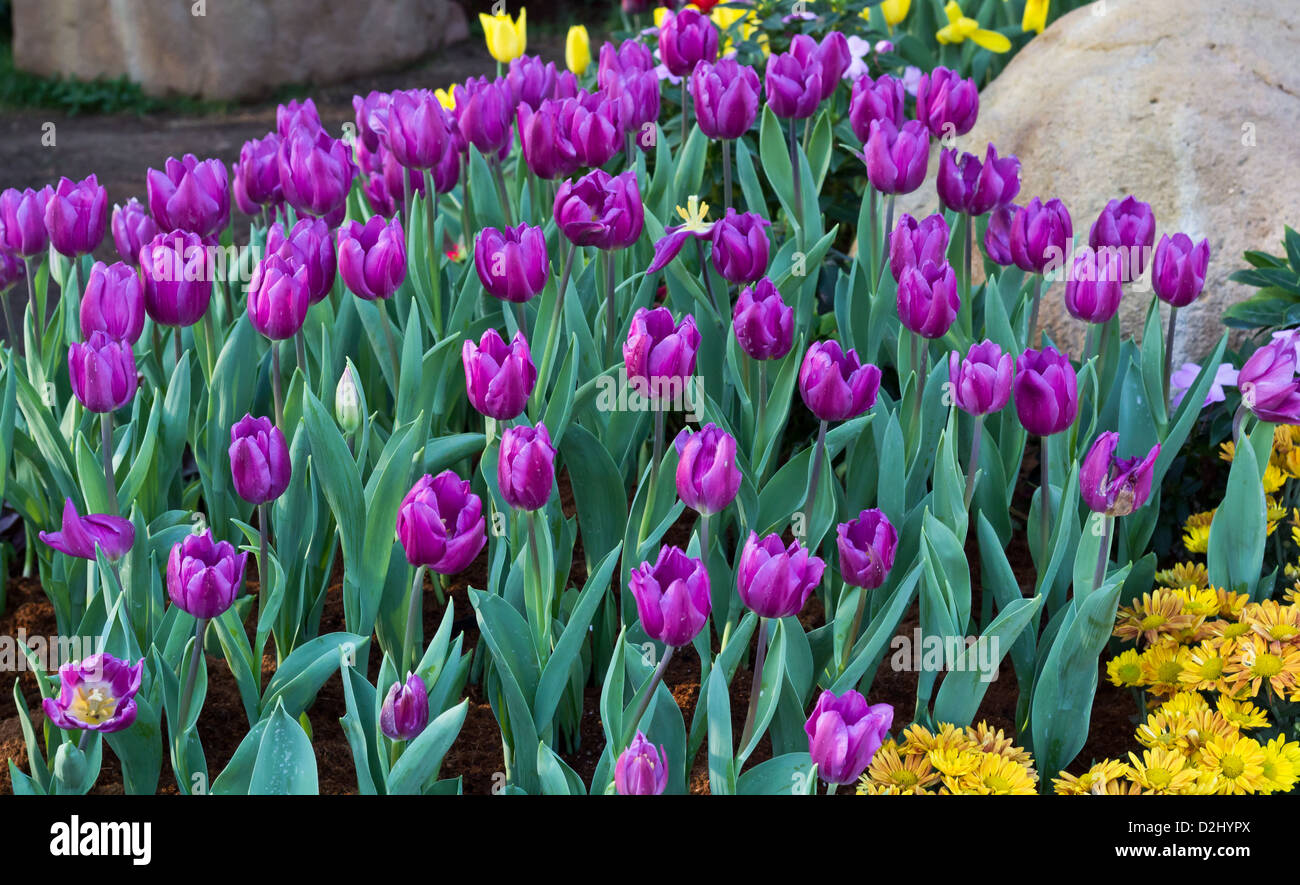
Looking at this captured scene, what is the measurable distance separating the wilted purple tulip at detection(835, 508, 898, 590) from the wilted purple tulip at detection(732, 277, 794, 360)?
312mm

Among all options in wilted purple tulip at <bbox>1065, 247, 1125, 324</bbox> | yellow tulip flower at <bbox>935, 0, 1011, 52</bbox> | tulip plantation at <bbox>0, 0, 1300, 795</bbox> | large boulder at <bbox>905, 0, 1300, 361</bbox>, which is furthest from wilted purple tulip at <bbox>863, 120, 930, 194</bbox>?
yellow tulip flower at <bbox>935, 0, 1011, 52</bbox>

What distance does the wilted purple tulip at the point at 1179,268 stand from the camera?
1972mm

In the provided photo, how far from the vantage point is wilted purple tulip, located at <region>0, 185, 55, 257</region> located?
2186 millimetres

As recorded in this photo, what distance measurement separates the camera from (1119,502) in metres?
1.64

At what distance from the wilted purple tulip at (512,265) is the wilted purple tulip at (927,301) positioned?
50cm

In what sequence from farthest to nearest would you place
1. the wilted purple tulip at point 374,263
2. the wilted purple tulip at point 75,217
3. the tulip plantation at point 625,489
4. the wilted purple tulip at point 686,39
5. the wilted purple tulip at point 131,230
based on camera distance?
the wilted purple tulip at point 686,39
the wilted purple tulip at point 131,230
the wilted purple tulip at point 75,217
the wilted purple tulip at point 374,263
the tulip plantation at point 625,489

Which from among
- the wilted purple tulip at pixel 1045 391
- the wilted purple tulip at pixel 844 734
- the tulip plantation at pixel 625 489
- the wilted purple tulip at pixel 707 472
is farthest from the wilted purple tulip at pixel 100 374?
the wilted purple tulip at pixel 1045 391

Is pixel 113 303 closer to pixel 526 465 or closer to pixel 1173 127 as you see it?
pixel 526 465

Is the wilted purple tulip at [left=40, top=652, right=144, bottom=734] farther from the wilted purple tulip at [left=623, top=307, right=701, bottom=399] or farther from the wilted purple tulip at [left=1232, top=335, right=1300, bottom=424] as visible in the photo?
the wilted purple tulip at [left=1232, top=335, right=1300, bottom=424]

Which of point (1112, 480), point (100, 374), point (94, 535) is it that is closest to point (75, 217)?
point (100, 374)

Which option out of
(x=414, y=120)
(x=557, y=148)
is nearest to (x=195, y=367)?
(x=414, y=120)

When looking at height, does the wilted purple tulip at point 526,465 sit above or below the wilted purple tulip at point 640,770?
above

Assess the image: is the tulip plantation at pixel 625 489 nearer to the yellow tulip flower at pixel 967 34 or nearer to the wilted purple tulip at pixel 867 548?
the wilted purple tulip at pixel 867 548
